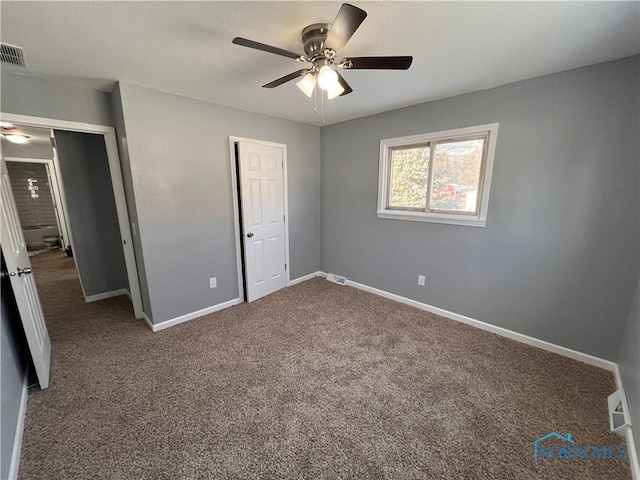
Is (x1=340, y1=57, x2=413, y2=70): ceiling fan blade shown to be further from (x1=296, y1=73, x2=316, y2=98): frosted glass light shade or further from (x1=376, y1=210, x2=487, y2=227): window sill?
(x1=376, y1=210, x2=487, y2=227): window sill

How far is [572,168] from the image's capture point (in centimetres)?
200

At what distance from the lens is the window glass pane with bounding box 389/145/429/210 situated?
116 inches

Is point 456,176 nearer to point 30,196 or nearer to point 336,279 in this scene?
point 336,279

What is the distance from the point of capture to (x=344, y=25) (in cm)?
118

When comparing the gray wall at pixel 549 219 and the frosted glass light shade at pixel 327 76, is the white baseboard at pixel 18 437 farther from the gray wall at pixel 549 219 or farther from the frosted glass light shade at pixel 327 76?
the gray wall at pixel 549 219

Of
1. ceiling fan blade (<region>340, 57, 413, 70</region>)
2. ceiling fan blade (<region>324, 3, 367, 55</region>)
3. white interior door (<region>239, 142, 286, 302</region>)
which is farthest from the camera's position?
white interior door (<region>239, 142, 286, 302</region>)

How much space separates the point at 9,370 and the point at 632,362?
13.2 ft

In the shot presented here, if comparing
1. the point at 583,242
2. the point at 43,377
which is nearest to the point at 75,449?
the point at 43,377

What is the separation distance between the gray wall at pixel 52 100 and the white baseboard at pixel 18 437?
2.12 m

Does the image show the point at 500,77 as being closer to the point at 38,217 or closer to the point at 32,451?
the point at 32,451

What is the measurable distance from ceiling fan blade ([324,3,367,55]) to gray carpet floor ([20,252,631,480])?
2.21m

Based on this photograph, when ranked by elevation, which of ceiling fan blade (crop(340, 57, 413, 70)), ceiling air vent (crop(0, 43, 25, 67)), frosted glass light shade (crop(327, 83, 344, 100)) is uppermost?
ceiling air vent (crop(0, 43, 25, 67))

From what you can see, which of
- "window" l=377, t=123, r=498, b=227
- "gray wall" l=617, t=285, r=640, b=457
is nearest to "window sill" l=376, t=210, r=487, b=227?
"window" l=377, t=123, r=498, b=227

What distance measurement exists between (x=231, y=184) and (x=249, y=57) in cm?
144
